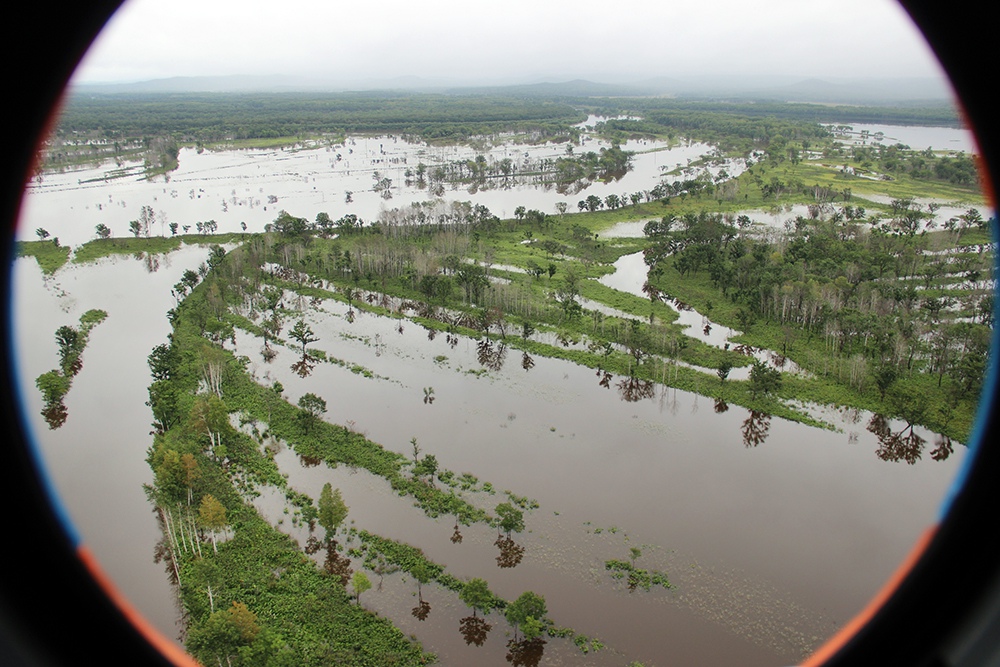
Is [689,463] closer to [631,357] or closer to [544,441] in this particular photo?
[544,441]

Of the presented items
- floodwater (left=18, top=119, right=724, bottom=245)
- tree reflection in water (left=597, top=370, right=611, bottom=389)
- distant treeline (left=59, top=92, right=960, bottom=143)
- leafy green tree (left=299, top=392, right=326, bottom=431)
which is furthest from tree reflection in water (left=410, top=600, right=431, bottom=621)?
distant treeline (left=59, top=92, right=960, bottom=143)

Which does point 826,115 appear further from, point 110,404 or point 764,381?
point 110,404

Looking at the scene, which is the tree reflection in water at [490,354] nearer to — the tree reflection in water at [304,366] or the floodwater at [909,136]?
the tree reflection in water at [304,366]

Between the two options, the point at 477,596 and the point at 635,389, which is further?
the point at 635,389

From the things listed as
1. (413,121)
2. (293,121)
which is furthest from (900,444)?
(293,121)

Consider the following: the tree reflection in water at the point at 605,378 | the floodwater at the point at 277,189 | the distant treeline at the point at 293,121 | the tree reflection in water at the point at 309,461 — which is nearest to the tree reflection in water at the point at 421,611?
the tree reflection in water at the point at 309,461

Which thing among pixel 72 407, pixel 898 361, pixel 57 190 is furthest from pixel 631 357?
pixel 57 190
